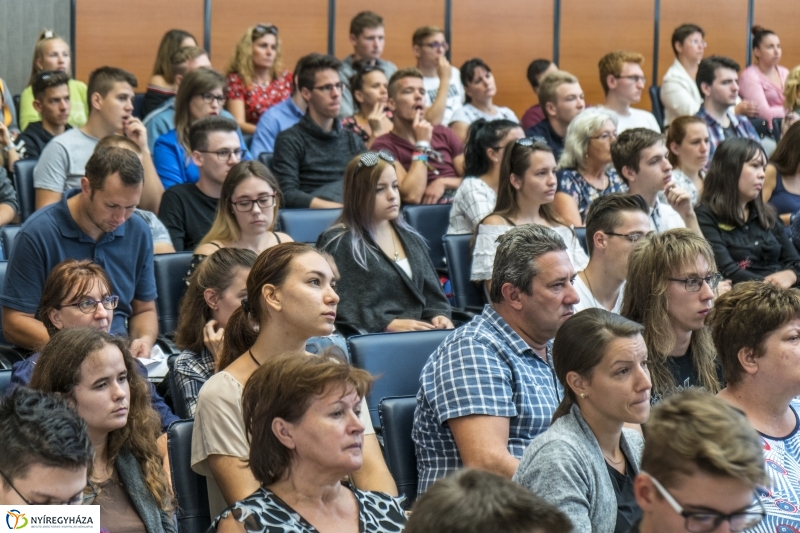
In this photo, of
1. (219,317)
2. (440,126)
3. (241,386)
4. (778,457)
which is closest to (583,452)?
(778,457)

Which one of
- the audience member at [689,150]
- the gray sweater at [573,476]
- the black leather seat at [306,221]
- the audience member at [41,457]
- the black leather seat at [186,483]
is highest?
the audience member at [689,150]

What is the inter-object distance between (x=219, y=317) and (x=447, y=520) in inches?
76.5

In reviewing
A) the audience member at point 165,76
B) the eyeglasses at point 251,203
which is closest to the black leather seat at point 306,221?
the eyeglasses at point 251,203

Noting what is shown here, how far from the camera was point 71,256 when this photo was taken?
3.61 m

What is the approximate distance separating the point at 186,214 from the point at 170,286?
54 centimetres

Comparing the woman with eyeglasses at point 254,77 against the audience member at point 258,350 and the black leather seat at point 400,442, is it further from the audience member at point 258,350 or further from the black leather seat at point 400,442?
the black leather seat at point 400,442

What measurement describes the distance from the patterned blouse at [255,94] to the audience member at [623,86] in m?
1.94

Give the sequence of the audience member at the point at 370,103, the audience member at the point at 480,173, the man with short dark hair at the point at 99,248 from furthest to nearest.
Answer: the audience member at the point at 370,103
the audience member at the point at 480,173
the man with short dark hair at the point at 99,248

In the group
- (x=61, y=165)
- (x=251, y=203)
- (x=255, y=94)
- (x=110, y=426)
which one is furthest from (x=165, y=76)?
(x=110, y=426)

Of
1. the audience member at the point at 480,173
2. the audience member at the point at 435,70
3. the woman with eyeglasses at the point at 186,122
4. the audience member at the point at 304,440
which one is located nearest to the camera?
the audience member at the point at 304,440

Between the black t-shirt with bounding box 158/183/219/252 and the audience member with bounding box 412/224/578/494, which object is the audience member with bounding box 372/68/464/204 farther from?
the audience member with bounding box 412/224/578/494

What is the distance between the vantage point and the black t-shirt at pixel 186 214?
440 centimetres

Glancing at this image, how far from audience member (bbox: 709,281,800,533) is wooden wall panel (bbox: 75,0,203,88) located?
17.8ft

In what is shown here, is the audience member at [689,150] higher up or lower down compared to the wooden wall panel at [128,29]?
lower down
